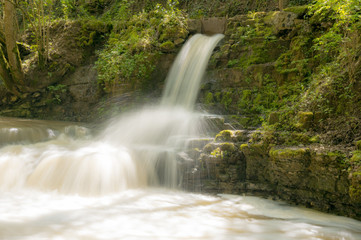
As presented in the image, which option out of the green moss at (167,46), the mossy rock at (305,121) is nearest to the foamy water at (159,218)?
the mossy rock at (305,121)

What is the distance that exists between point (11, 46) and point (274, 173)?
912cm

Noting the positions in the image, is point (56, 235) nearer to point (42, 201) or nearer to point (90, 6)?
point (42, 201)

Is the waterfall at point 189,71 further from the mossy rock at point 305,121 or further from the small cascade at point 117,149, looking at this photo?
the mossy rock at point 305,121

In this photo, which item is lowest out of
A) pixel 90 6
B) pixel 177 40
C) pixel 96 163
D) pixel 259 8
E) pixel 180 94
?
pixel 96 163

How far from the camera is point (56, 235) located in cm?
298

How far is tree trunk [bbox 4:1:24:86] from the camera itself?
8.70 metres

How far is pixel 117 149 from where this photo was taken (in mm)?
6117

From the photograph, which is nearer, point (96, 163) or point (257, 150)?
point (257, 150)

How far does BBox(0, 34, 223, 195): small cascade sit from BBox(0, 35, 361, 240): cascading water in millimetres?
20

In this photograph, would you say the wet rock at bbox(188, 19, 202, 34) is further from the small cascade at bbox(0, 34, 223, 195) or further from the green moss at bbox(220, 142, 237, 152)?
the green moss at bbox(220, 142, 237, 152)

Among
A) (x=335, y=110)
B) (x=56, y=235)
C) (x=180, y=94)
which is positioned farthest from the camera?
(x=180, y=94)

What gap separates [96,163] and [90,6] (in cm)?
1221

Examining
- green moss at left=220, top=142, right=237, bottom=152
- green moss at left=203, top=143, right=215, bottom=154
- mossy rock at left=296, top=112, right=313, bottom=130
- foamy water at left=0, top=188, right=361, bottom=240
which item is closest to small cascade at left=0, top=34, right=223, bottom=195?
foamy water at left=0, top=188, right=361, bottom=240

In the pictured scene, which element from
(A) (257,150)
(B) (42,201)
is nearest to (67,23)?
(B) (42,201)
